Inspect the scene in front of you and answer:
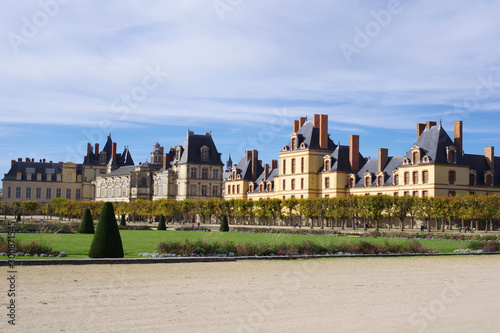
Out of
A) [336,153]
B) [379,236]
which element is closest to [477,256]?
[379,236]

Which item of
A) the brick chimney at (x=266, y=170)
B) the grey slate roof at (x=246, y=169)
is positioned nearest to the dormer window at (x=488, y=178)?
the brick chimney at (x=266, y=170)

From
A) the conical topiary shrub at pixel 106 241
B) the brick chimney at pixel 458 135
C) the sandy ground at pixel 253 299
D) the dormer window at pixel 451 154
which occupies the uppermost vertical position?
the brick chimney at pixel 458 135

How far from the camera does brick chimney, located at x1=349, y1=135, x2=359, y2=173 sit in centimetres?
6003

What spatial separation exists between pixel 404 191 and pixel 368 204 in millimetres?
7163

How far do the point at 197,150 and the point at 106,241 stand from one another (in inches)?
2545

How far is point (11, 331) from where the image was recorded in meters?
7.02

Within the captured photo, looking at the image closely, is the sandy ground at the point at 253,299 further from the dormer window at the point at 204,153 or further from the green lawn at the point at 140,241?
the dormer window at the point at 204,153

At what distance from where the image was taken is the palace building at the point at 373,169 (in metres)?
51.1

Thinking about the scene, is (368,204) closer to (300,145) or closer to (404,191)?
(404,191)

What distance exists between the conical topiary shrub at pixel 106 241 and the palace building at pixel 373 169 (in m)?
38.9

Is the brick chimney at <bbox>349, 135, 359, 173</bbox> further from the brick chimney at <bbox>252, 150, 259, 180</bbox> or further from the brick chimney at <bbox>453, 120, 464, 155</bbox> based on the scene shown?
the brick chimney at <bbox>252, 150, 259, 180</bbox>

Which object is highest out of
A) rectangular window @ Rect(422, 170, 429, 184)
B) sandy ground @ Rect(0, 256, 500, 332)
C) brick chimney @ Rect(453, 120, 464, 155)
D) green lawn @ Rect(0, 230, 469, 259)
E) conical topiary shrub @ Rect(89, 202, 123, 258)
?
brick chimney @ Rect(453, 120, 464, 155)

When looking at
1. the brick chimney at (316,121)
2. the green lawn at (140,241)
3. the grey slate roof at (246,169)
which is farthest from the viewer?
the grey slate roof at (246,169)

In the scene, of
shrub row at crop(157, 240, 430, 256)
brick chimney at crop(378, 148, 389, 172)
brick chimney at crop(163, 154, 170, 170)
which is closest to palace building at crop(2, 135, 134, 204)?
brick chimney at crop(163, 154, 170, 170)
